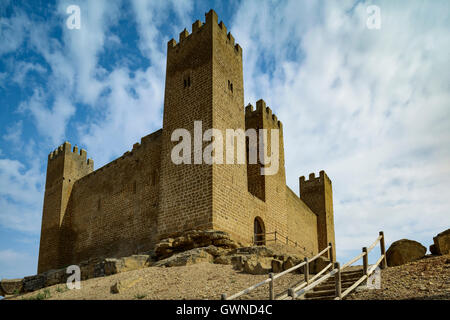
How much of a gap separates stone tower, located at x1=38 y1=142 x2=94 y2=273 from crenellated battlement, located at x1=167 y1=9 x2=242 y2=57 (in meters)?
10.2

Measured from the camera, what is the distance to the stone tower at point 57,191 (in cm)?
2317

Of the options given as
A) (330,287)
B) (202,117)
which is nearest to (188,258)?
(330,287)

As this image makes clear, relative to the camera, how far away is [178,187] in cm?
1544

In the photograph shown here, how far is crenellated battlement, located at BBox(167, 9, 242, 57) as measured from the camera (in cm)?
1698

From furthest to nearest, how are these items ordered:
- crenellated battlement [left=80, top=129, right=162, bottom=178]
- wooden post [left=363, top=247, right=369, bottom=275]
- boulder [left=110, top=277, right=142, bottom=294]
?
crenellated battlement [left=80, top=129, right=162, bottom=178] < boulder [left=110, top=277, right=142, bottom=294] < wooden post [left=363, top=247, right=369, bottom=275]

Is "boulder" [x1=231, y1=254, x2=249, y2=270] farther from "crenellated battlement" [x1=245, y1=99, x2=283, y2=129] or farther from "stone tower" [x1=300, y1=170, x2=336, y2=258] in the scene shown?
"stone tower" [x1=300, y1=170, x2=336, y2=258]

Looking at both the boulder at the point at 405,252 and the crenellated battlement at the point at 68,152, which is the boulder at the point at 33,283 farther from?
the boulder at the point at 405,252

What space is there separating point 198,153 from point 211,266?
447cm

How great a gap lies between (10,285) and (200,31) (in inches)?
557

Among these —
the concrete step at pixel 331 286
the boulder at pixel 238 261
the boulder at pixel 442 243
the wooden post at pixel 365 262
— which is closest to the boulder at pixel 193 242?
the boulder at pixel 238 261

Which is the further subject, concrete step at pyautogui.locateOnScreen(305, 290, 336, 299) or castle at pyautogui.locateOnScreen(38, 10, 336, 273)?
castle at pyautogui.locateOnScreen(38, 10, 336, 273)

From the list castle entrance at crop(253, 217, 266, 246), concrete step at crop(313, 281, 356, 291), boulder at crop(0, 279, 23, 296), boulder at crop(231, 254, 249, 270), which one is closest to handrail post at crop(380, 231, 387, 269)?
concrete step at crop(313, 281, 356, 291)

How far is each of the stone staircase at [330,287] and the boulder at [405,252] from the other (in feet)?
5.97

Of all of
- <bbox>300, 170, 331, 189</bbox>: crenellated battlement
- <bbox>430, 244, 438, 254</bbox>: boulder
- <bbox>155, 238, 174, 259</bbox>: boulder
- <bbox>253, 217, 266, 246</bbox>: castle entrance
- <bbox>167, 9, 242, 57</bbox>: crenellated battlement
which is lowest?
<bbox>430, 244, 438, 254</bbox>: boulder
